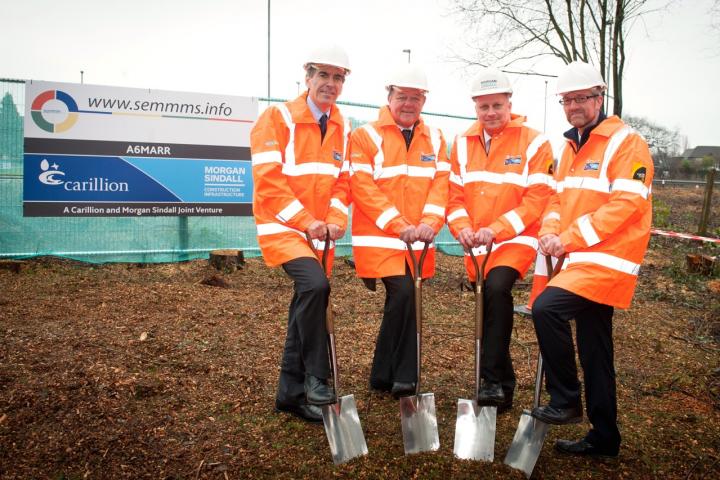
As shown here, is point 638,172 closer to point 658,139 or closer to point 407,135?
point 407,135

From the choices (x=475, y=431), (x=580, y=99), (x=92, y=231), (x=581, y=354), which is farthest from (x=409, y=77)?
(x=92, y=231)

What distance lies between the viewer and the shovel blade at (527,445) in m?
3.36

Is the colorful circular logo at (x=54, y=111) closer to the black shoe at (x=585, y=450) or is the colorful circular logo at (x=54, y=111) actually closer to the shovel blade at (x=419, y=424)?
the shovel blade at (x=419, y=424)

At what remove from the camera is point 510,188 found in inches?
166

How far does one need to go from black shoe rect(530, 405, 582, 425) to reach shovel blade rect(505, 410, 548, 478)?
0.05 m

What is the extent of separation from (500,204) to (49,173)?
6.32 meters

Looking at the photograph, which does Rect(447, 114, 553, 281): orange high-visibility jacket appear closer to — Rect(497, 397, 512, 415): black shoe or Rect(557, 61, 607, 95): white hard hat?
Rect(557, 61, 607, 95): white hard hat

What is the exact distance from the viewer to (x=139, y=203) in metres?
8.49

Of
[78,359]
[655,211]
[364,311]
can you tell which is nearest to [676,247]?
[655,211]

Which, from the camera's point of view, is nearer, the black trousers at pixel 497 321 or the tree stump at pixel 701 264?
the black trousers at pixel 497 321

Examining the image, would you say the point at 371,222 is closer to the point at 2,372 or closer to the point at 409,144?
the point at 409,144

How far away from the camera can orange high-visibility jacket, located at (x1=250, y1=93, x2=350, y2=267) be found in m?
3.91

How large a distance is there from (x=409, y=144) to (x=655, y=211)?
1130 cm

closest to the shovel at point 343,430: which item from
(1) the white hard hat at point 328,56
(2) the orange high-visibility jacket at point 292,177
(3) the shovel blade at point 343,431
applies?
(3) the shovel blade at point 343,431
